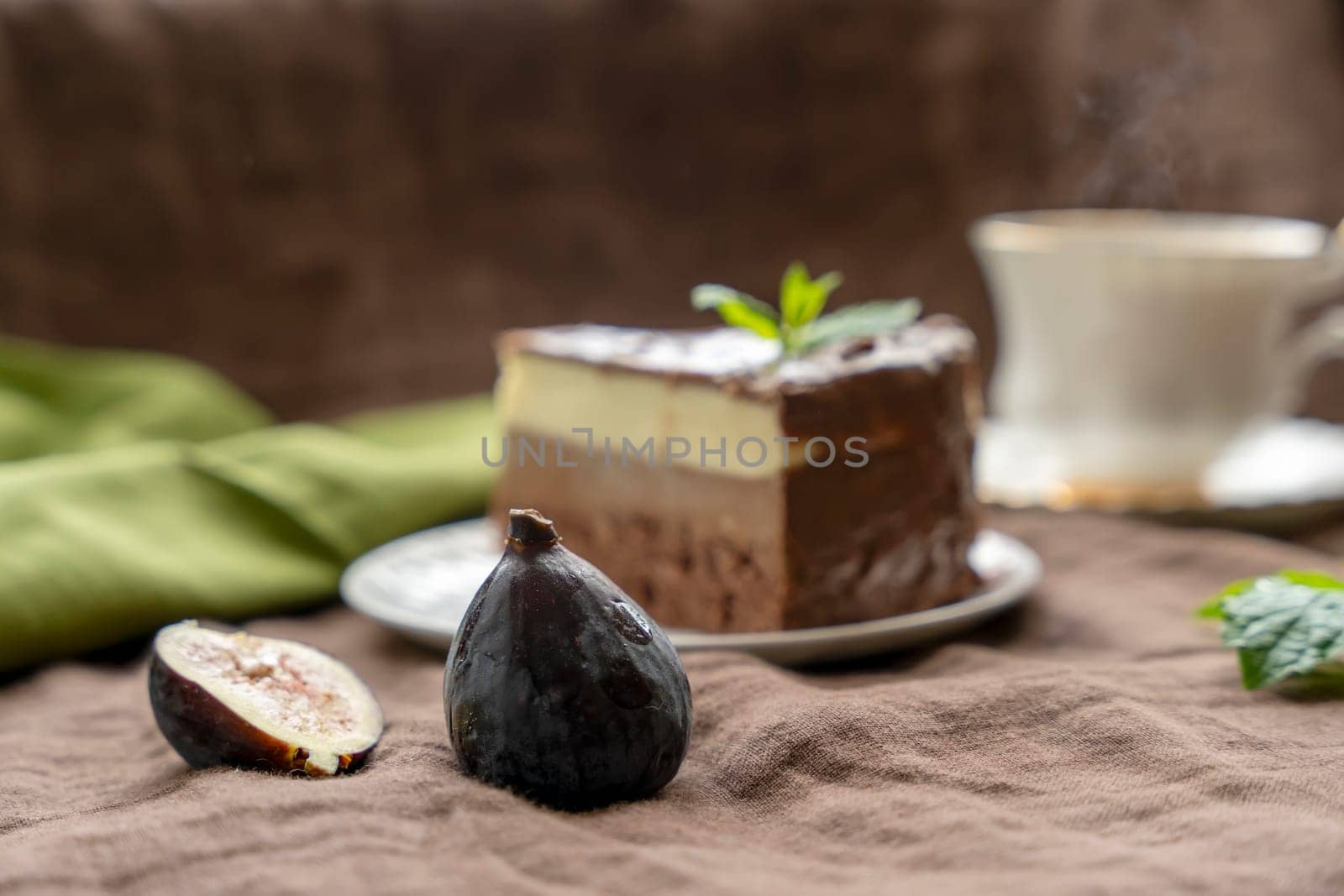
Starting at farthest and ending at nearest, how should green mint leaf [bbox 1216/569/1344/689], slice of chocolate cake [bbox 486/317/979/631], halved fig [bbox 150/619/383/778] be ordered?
slice of chocolate cake [bbox 486/317/979/631] → green mint leaf [bbox 1216/569/1344/689] → halved fig [bbox 150/619/383/778]

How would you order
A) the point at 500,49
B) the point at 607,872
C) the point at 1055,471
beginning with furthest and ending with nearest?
the point at 500,49 < the point at 1055,471 < the point at 607,872

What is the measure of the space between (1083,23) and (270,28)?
1890 millimetres

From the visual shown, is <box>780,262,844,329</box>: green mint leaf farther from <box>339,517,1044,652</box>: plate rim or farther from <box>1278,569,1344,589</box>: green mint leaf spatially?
<box>1278,569,1344,589</box>: green mint leaf

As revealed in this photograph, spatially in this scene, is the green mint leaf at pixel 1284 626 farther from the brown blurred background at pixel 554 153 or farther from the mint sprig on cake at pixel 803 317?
the brown blurred background at pixel 554 153

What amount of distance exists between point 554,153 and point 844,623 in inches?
61.7

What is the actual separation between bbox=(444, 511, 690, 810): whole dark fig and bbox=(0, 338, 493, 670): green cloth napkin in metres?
0.79

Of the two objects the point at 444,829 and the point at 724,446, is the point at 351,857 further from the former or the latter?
the point at 724,446

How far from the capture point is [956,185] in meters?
3.31

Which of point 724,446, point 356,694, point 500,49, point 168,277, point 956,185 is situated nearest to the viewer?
point 356,694

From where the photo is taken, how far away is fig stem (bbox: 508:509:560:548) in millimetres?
1221

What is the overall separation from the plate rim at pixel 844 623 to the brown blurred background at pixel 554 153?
0.90 m

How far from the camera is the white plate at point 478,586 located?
161 centimetres

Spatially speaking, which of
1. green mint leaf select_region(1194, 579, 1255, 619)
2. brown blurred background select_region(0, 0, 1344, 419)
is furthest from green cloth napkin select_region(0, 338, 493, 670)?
green mint leaf select_region(1194, 579, 1255, 619)

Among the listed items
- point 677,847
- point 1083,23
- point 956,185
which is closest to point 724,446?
point 677,847
